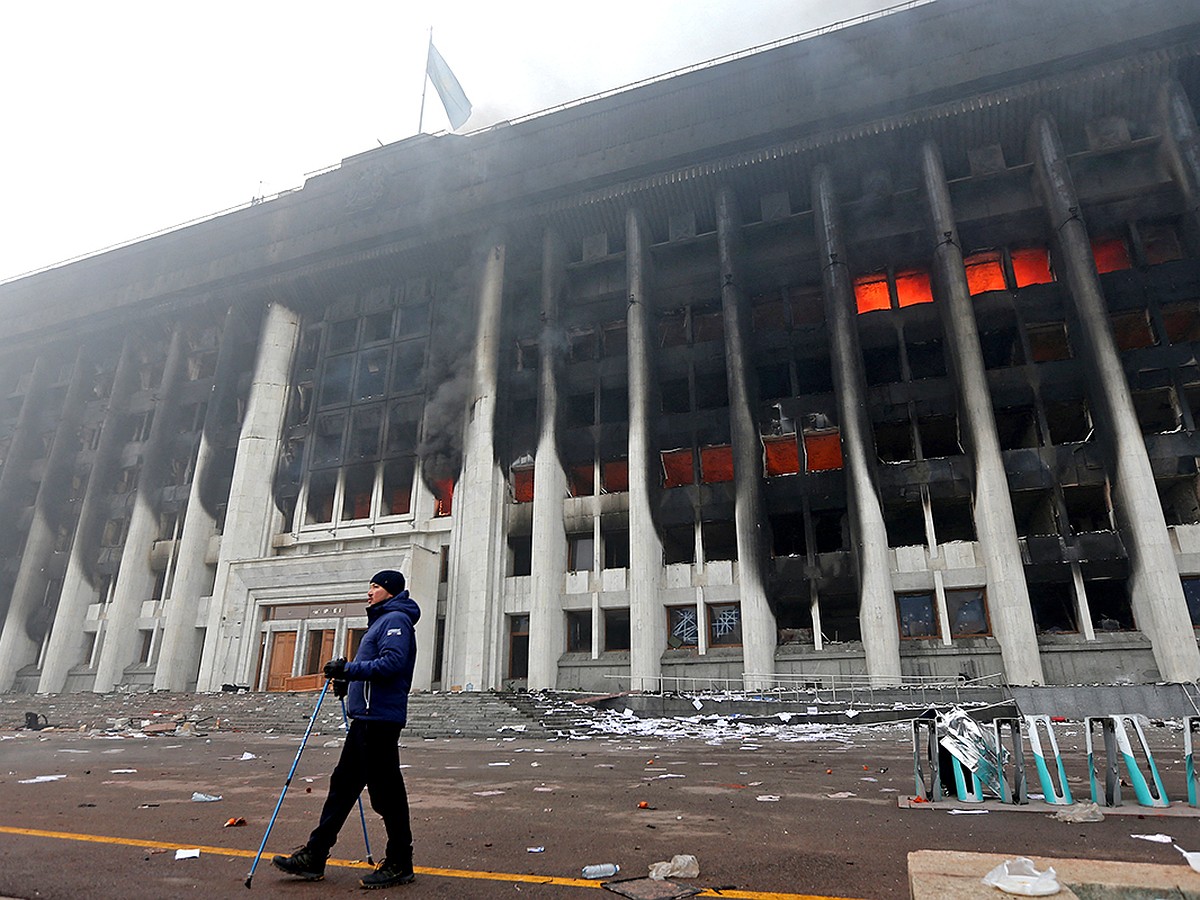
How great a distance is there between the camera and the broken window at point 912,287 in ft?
105

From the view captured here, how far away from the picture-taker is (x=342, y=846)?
539 cm

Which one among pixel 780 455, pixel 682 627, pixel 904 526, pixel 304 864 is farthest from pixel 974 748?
pixel 904 526

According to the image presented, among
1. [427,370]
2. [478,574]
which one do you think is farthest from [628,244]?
[478,574]

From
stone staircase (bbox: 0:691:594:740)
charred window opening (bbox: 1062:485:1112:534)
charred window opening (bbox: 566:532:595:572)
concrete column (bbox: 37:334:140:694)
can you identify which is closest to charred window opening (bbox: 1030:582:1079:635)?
charred window opening (bbox: 1062:485:1112:534)

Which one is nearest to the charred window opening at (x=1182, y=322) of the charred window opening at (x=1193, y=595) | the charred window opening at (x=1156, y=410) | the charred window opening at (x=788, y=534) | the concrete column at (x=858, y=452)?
→ the charred window opening at (x=1156, y=410)

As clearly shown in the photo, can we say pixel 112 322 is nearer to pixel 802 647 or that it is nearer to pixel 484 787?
pixel 802 647

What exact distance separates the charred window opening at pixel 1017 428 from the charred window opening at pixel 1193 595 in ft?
22.1

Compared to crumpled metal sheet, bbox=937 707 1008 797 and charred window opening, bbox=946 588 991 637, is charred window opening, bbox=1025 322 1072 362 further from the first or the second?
crumpled metal sheet, bbox=937 707 1008 797

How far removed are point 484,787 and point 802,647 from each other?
2161cm

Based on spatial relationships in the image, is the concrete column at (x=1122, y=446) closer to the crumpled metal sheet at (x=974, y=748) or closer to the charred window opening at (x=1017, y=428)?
the charred window opening at (x=1017, y=428)

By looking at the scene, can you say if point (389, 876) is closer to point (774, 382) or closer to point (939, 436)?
point (939, 436)

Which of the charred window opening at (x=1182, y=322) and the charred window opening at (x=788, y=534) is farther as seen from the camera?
the charred window opening at (x=788, y=534)

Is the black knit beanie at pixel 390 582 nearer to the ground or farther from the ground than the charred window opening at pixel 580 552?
nearer to the ground

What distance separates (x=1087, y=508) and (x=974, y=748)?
83.9ft
